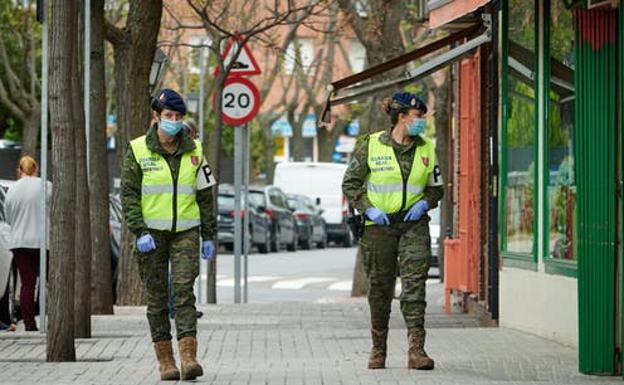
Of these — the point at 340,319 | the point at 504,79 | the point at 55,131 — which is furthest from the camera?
the point at 340,319

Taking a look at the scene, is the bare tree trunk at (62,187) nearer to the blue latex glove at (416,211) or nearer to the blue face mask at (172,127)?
the blue face mask at (172,127)

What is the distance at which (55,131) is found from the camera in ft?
48.6

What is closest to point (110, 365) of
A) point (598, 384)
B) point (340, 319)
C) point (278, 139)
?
point (598, 384)

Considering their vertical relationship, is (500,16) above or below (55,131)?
above

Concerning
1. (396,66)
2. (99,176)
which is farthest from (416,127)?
(99,176)

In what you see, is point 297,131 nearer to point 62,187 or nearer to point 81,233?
point 81,233

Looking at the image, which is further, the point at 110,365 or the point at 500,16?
the point at 500,16

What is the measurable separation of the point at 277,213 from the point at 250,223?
9.24 feet

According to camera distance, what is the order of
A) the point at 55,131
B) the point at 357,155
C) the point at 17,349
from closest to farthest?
the point at 357,155 → the point at 55,131 → the point at 17,349

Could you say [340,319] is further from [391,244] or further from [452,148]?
[391,244]

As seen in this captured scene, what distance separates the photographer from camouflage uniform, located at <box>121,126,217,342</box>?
12.9m

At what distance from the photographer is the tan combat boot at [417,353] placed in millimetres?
13523

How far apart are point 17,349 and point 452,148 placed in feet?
32.9

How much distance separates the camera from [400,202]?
45.0 ft
